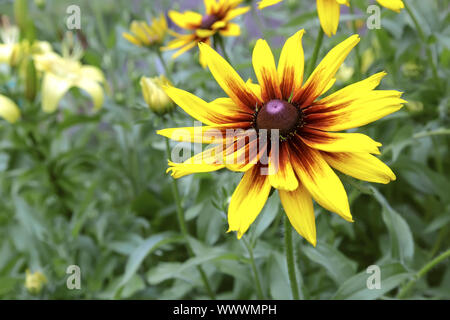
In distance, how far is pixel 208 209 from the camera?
0.69 m

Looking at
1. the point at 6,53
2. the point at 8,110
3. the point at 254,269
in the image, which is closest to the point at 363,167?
the point at 254,269

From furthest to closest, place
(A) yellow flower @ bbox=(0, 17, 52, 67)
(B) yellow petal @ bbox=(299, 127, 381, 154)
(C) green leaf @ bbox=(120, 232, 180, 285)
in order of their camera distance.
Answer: (A) yellow flower @ bbox=(0, 17, 52, 67), (C) green leaf @ bbox=(120, 232, 180, 285), (B) yellow petal @ bbox=(299, 127, 381, 154)

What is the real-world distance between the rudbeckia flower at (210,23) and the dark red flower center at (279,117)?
21cm

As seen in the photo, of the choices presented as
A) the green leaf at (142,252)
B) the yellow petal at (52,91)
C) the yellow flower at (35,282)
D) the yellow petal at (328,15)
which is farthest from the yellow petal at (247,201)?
the yellow petal at (52,91)

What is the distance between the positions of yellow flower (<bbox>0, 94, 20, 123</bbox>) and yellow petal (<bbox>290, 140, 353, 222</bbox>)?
22.9 inches

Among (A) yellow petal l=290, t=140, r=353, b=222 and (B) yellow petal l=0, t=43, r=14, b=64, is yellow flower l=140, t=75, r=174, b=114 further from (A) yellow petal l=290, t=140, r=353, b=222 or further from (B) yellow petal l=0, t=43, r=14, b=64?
(B) yellow petal l=0, t=43, r=14, b=64

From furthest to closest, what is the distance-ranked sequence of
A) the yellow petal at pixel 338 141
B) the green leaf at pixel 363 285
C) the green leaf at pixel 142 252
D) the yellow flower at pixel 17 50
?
the yellow flower at pixel 17 50 < the green leaf at pixel 142 252 < the green leaf at pixel 363 285 < the yellow petal at pixel 338 141

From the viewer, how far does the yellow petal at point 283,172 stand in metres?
0.34

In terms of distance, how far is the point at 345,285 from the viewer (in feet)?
1.67

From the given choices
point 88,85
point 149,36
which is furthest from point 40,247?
point 149,36

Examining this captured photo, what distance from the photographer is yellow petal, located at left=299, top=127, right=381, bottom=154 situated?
343 mm

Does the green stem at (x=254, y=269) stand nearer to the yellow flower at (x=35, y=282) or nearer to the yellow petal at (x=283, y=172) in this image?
the yellow petal at (x=283, y=172)

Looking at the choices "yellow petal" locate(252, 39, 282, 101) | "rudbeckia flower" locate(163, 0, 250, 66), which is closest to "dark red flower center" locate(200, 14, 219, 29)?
"rudbeckia flower" locate(163, 0, 250, 66)

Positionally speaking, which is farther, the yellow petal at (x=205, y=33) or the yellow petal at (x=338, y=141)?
the yellow petal at (x=205, y=33)
